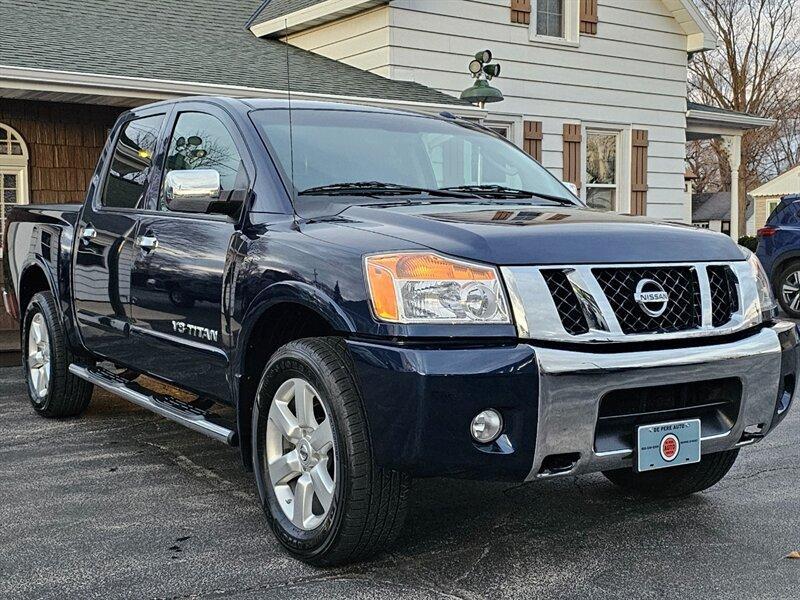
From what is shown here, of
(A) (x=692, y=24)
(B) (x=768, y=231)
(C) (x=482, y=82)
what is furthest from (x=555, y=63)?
(B) (x=768, y=231)

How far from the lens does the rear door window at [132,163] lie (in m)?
5.38

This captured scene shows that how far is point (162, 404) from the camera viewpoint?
16.2ft

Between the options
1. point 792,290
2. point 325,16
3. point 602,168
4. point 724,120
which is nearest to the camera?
point 792,290

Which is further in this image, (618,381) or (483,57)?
(483,57)

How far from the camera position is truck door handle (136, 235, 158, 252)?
192 inches

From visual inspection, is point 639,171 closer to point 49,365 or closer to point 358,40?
point 358,40

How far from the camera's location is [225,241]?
→ 4352mm

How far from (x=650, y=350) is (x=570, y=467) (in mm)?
493

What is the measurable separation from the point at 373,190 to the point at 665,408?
161 centimetres

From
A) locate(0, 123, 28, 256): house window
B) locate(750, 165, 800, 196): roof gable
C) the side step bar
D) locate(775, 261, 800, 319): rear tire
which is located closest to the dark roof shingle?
locate(0, 123, 28, 256): house window

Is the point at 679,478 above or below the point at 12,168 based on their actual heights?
below

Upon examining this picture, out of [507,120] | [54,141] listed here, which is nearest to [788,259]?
[507,120]

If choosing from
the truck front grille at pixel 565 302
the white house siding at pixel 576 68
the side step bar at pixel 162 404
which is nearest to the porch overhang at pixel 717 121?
the white house siding at pixel 576 68

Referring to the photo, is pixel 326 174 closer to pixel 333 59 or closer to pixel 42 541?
pixel 42 541
